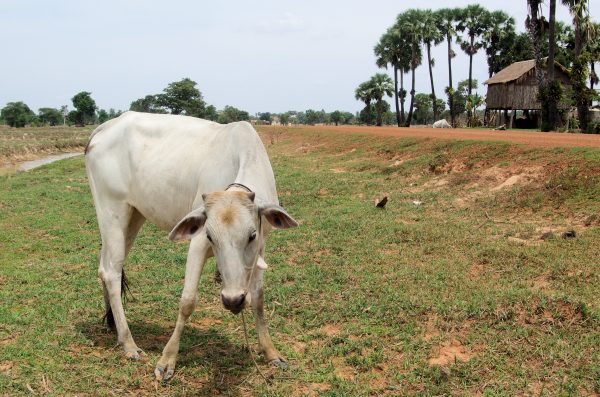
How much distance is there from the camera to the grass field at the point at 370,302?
432cm

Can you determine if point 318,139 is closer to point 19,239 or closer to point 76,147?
point 19,239

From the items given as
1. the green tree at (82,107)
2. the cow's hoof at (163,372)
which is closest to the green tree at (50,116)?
the green tree at (82,107)

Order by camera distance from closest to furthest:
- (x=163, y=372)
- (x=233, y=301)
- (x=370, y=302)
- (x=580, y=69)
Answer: (x=233, y=301), (x=163, y=372), (x=370, y=302), (x=580, y=69)

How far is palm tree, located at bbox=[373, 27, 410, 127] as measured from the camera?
55969 millimetres

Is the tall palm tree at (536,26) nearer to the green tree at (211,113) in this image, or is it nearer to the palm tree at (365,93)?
the palm tree at (365,93)

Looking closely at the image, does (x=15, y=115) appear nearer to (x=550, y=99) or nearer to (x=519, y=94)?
(x=519, y=94)

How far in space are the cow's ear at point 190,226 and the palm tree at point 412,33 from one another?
5158 cm

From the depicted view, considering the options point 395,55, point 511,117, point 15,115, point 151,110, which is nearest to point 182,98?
point 151,110

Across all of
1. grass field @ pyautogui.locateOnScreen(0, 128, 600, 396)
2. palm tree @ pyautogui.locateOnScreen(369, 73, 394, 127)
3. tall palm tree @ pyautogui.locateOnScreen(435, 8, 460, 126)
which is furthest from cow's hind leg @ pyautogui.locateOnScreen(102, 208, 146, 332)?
palm tree @ pyautogui.locateOnScreen(369, 73, 394, 127)

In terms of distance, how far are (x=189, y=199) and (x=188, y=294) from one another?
888mm

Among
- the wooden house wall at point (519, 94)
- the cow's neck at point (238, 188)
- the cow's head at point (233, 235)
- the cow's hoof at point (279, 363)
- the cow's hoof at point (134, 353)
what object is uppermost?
the wooden house wall at point (519, 94)

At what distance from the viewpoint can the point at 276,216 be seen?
3.87 metres

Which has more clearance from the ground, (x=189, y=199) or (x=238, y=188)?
(x=238, y=188)

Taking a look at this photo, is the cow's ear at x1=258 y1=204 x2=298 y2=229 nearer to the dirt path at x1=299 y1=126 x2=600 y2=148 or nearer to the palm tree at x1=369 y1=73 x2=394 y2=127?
the dirt path at x1=299 y1=126 x2=600 y2=148
